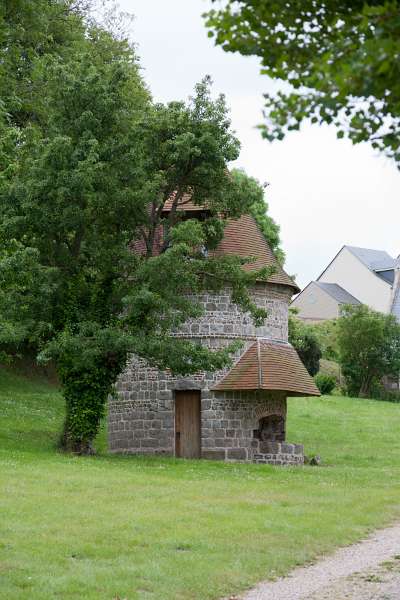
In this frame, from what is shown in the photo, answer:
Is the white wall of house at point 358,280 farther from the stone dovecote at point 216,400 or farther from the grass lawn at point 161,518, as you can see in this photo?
the grass lawn at point 161,518

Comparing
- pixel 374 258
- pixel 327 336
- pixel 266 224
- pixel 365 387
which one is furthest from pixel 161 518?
pixel 374 258

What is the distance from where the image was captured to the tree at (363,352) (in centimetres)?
5200

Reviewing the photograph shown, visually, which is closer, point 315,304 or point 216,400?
point 216,400

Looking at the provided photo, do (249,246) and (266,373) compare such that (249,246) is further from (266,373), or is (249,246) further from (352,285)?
(352,285)

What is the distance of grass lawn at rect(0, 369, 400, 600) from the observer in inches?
417

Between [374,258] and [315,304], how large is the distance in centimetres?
620

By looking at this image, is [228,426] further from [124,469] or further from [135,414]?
[124,469]

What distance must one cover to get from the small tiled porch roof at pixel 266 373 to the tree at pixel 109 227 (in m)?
1.87

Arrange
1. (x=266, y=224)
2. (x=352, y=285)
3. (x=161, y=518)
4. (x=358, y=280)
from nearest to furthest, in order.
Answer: (x=161, y=518)
(x=266, y=224)
(x=358, y=280)
(x=352, y=285)

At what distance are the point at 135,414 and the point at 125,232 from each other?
A: 19.1 feet

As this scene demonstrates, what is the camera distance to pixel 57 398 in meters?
36.1

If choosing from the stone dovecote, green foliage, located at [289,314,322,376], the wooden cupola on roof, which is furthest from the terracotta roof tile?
green foliage, located at [289,314,322,376]

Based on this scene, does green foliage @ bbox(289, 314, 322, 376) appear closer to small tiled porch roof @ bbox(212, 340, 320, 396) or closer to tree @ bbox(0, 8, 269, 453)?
small tiled porch roof @ bbox(212, 340, 320, 396)

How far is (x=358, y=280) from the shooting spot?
6950 centimetres
